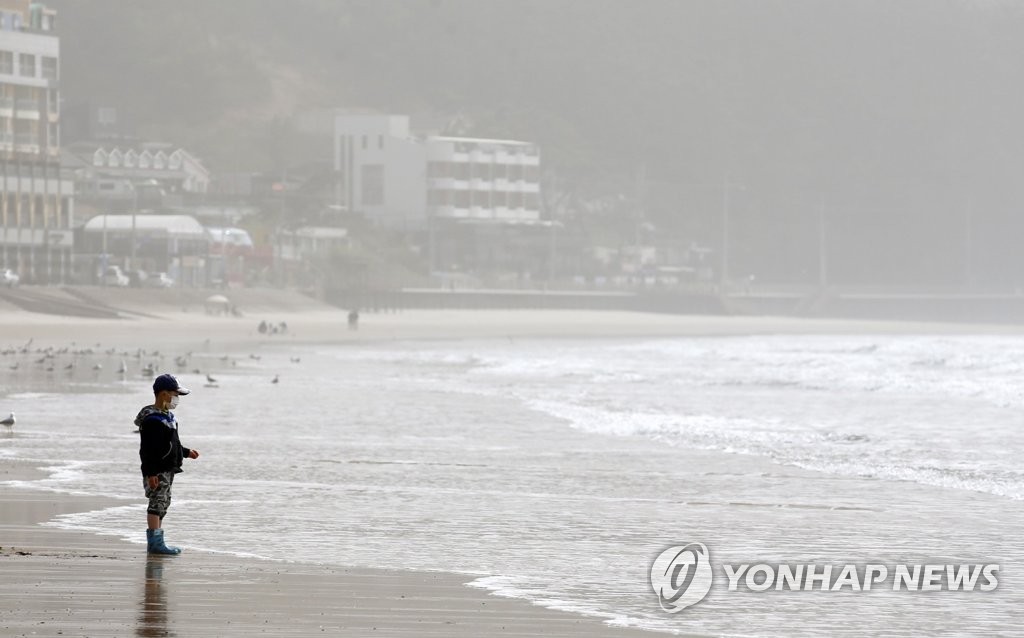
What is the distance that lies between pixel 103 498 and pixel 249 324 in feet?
219

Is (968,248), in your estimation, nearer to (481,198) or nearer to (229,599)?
(481,198)

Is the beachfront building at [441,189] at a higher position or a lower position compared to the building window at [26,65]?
lower

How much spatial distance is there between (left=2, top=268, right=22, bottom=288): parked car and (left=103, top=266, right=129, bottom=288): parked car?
16.6 ft

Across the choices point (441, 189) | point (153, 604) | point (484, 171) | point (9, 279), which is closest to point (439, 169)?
point (441, 189)

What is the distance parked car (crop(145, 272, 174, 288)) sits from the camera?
9106 centimetres

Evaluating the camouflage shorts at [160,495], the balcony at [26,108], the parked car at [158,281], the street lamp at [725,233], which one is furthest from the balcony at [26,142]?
the camouflage shorts at [160,495]

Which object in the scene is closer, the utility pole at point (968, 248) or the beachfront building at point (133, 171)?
the beachfront building at point (133, 171)

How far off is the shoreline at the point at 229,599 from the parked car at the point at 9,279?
68.7 meters

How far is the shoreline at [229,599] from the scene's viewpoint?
10.2 meters

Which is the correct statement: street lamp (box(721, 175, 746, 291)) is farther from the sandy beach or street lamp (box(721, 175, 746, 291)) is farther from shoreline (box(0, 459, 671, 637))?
shoreline (box(0, 459, 671, 637))

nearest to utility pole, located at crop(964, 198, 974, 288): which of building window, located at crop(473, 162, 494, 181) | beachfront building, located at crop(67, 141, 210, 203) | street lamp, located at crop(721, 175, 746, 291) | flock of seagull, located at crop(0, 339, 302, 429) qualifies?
street lamp, located at crop(721, 175, 746, 291)

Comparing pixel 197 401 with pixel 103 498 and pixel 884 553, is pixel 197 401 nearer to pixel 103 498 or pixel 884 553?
pixel 103 498

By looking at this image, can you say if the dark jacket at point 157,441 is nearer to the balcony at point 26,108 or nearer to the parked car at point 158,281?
the parked car at point 158,281

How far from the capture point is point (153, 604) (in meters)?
10.7
